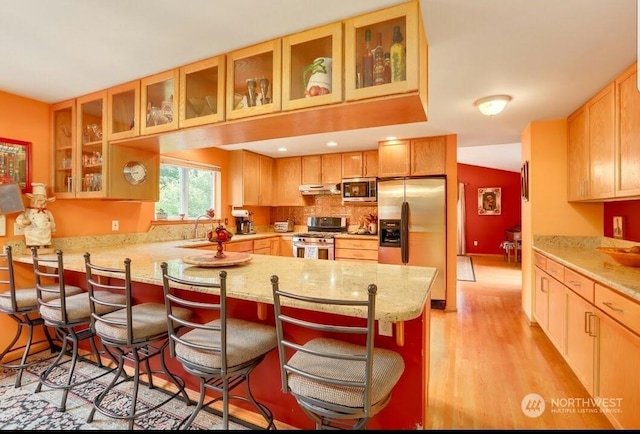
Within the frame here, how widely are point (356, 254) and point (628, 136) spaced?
3.05 m

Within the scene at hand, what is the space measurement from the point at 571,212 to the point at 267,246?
3.78 meters

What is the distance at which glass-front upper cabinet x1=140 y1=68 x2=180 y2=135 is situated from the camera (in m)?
2.11

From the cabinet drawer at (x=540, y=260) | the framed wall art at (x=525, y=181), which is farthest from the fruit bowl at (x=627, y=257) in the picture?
the framed wall art at (x=525, y=181)

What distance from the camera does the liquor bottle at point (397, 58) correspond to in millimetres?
A: 1465

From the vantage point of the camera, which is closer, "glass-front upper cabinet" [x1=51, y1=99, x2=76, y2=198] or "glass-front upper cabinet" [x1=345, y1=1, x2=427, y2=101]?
"glass-front upper cabinet" [x1=345, y1=1, x2=427, y2=101]

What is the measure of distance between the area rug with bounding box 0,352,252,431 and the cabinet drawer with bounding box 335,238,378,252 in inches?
115

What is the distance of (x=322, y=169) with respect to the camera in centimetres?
511

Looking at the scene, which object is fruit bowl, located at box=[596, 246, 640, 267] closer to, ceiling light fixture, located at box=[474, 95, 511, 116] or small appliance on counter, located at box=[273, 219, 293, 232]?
ceiling light fixture, located at box=[474, 95, 511, 116]

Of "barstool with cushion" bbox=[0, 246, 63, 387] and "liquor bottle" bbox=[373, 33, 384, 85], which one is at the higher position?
"liquor bottle" bbox=[373, 33, 384, 85]

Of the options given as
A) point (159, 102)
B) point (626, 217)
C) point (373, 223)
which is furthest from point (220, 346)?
point (373, 223)

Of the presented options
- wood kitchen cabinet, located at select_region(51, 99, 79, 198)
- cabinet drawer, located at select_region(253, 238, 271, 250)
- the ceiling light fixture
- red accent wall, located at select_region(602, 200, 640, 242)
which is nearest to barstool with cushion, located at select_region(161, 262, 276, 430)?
wood kitchen cabinet, located at select_region(51, 99, 79, 198)

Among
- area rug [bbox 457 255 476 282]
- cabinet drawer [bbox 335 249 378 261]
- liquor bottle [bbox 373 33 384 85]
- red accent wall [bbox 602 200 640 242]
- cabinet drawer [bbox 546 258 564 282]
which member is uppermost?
liquor bottle [bbox 373 33 384 85]

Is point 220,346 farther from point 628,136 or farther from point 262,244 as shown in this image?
point 262,244

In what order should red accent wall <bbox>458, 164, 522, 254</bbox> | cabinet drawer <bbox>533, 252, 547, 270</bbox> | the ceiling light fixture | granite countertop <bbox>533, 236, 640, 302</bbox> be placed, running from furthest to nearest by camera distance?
1. red accent wall <bbox>458, 164, 522, 254</bbox>
2. cabinet drawer <bbox>533, 252, 547, 270</bbox>
3. the ceiling light fixture
4. granite countertop <bbox>533, 236, 640, 302</bbox>
